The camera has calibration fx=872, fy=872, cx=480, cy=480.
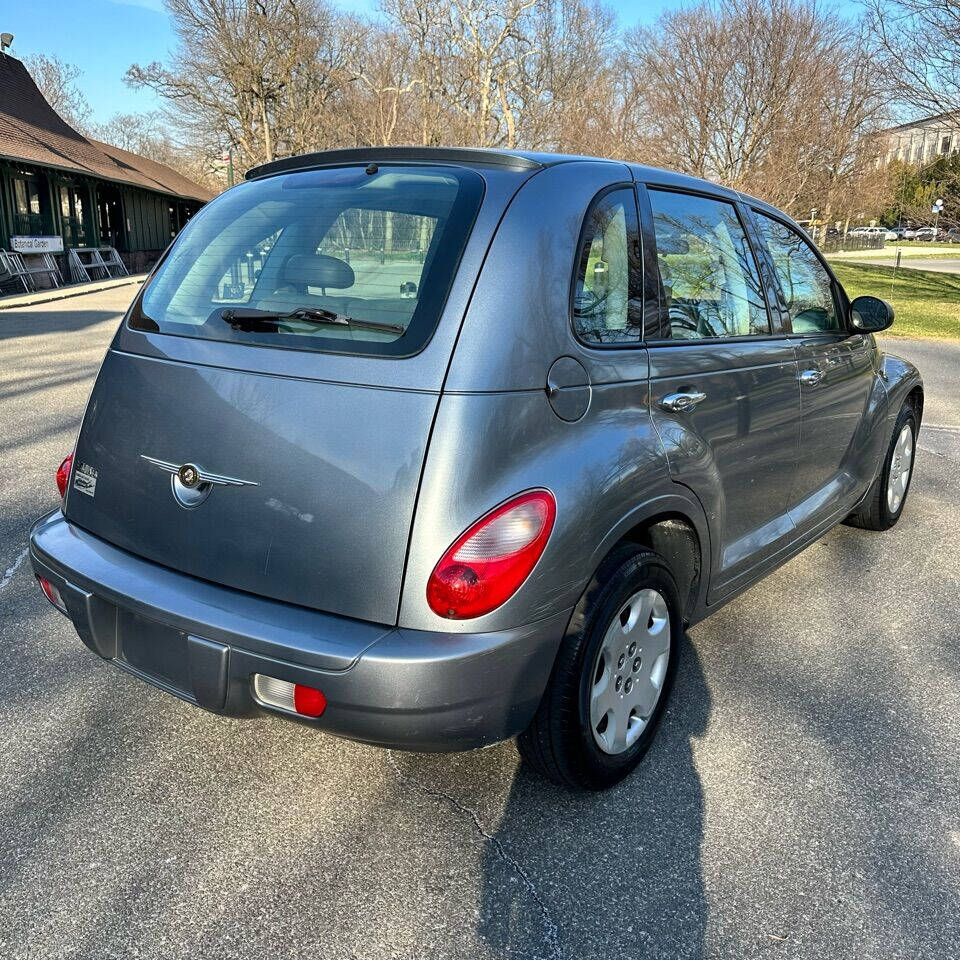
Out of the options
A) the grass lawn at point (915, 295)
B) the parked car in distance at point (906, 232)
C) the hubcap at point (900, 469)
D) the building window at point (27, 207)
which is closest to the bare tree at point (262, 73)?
the building window at point (27, 207)

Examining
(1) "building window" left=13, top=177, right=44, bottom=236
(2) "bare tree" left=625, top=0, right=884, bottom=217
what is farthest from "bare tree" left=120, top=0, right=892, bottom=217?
(1) "building window" left=13, top=177, right=44, bottom=236

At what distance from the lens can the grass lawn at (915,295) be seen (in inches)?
691

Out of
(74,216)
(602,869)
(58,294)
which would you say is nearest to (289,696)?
(602,869)

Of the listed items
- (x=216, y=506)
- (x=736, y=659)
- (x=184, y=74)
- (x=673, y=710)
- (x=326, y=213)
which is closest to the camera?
(x=216, y=506)

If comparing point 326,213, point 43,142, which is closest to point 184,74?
point 43,142

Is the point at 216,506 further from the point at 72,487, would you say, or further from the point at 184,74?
the point at 184,74

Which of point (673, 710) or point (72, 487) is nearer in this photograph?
point (72, 487)

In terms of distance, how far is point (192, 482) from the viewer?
7.63 ft

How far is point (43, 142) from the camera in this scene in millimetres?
24453

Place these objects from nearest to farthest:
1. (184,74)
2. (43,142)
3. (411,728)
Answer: (411,728) → (43,142) → (184,74)

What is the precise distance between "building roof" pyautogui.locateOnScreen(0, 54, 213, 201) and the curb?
2983mm

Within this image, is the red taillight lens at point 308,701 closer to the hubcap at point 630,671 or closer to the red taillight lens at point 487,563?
the red taillight lens at point 487,563

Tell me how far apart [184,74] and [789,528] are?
3994 centimetres

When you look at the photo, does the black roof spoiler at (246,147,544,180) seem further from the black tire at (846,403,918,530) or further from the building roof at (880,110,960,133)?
the building roof at (880,110,960,133)
